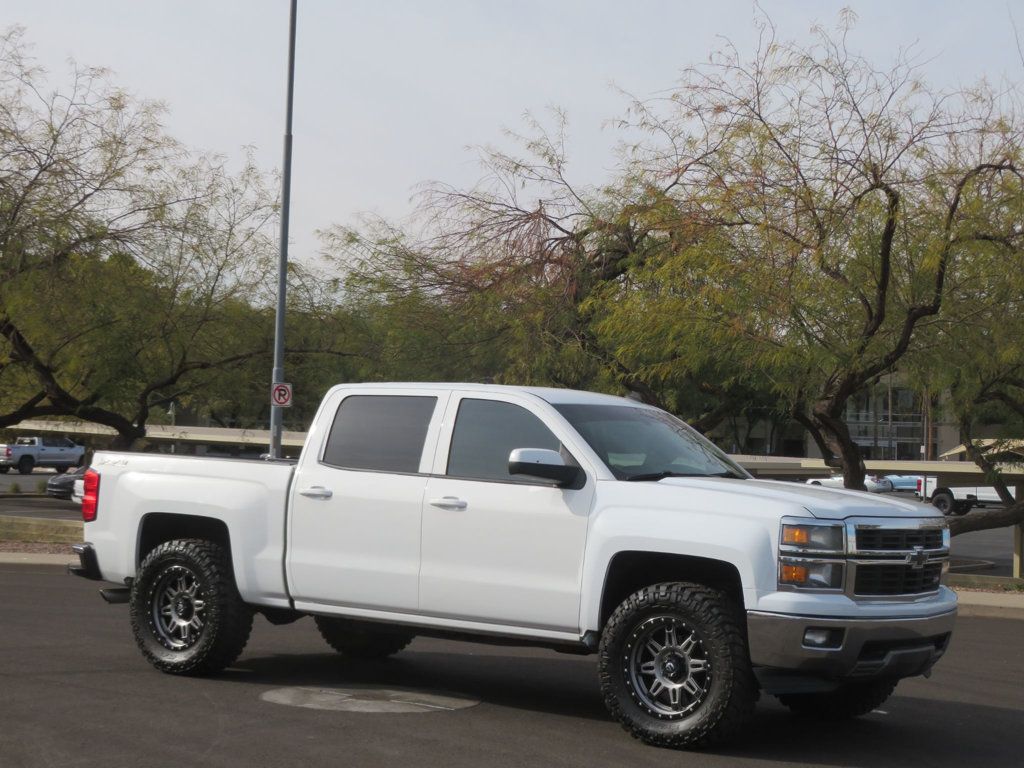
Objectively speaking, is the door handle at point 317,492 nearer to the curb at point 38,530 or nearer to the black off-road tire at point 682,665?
the black off-road tire at point 682,665

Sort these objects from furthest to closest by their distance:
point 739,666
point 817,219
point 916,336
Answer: point 916,336 → point 817,219 → point 739,666

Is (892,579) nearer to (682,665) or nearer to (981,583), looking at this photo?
(682,665)

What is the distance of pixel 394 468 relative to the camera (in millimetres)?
8789

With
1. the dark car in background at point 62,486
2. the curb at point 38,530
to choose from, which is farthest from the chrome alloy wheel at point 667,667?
the dark car in background at point 62,486

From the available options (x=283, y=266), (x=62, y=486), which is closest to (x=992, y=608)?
(x=283, y=266)

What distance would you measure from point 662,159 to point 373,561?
448 inches

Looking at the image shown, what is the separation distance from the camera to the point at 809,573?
7.15m

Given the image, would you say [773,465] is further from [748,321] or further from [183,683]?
[183,683]

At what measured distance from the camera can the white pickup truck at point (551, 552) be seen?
7199 mm

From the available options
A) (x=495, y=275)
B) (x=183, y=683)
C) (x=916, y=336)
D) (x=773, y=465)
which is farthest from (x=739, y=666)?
(x=773, y=465)

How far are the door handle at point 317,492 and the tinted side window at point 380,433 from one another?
0.69 feet

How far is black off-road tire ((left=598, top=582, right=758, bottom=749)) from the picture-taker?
720 cm

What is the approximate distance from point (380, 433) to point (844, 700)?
3411 mm

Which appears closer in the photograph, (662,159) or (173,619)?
(173,619)
